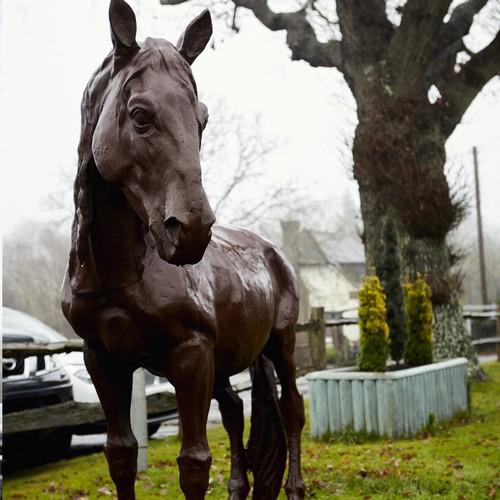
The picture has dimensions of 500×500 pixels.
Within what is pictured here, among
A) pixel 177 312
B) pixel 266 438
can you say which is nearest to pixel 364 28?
pixel 266 438

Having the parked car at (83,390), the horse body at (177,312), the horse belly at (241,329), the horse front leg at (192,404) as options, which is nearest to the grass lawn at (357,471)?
the parked car at (83,390)

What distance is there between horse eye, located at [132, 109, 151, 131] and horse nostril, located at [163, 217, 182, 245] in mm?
316

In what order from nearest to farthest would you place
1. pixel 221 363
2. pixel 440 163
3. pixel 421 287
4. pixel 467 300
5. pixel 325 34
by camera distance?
pixel 221 363 → pixel 421 287 → pixel 440 163 → pixel 325 34 → pixel 467 300

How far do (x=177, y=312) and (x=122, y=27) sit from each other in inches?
37.1

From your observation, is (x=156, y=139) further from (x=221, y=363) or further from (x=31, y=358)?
(x=31, y=358)

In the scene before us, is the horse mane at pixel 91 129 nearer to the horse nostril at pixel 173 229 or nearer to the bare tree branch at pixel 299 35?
the horse nostril at pixel 173 229

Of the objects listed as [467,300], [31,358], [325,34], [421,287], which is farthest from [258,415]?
[467,300]

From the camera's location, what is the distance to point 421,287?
826cm

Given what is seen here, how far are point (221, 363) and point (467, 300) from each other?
55.1 meters

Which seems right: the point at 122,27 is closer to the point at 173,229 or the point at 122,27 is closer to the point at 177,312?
the point at 173,229

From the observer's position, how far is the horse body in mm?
2471

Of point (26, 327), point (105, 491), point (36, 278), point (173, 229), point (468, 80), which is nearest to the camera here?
point (173, 229)

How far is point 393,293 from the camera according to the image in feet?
27.1

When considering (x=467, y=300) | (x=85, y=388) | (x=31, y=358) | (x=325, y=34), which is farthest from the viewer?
(x=467, y=300)
